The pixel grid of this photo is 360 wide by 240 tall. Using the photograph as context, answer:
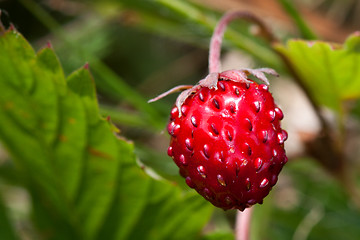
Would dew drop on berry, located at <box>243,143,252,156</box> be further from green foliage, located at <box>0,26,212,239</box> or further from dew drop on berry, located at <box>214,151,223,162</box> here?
green foliage, located at <box>0,26,212,239</box>

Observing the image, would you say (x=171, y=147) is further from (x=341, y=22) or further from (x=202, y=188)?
(x=341, y=22)

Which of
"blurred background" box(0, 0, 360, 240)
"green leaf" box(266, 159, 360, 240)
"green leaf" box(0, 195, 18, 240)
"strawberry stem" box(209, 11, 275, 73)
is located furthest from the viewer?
"green leaf" box(266, 159, 360, 240)

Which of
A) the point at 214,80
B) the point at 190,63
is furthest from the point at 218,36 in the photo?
the point at 190,63

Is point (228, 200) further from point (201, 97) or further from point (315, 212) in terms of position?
point (315, 212)

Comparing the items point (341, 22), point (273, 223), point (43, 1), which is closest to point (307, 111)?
point (341, 22)

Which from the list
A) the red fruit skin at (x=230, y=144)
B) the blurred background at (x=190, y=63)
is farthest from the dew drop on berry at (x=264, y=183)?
the blurred background at (x=190, y=63)

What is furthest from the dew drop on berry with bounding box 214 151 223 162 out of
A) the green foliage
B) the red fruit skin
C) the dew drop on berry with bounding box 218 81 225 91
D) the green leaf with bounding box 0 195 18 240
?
the green leaf with bounding box 0 195 18 240

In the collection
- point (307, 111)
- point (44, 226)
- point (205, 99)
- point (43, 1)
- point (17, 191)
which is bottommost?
point (17, 191)
